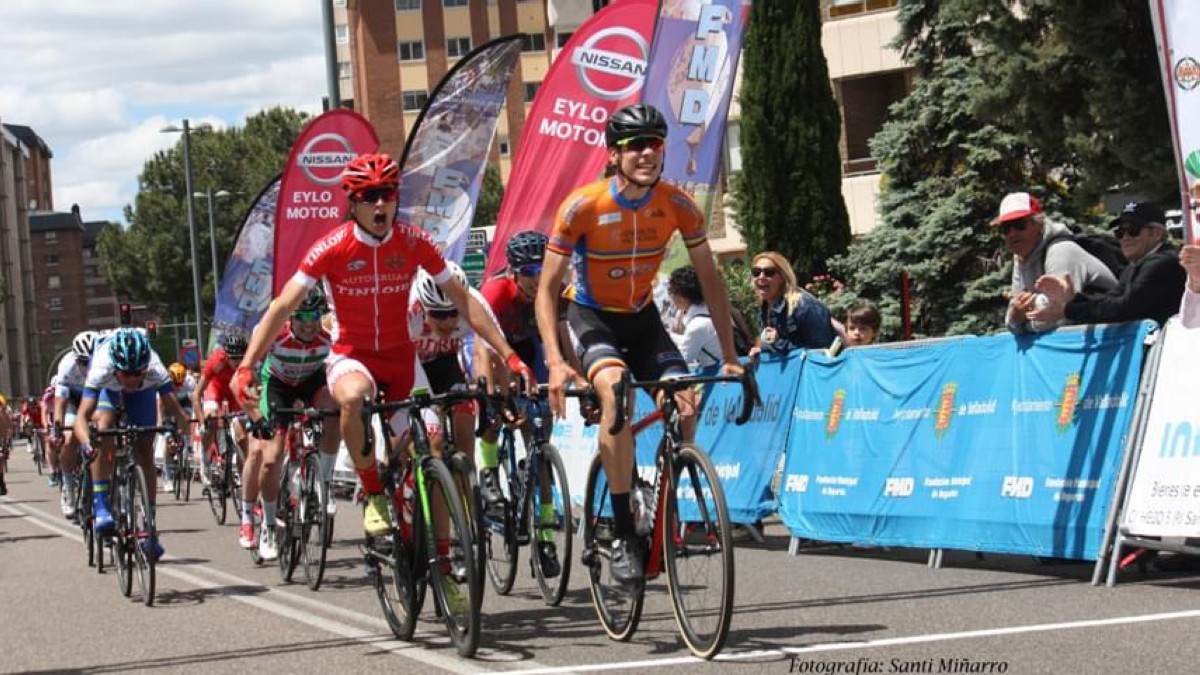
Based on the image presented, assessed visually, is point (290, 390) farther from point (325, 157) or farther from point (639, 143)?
point (325, 157)

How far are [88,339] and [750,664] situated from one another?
8.16 metres

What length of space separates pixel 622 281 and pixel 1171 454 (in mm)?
2902

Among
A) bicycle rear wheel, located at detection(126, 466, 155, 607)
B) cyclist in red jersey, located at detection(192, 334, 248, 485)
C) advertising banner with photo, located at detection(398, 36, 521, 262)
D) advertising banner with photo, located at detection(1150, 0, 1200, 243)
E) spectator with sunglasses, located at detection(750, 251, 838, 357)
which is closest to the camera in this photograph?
advertising banner with photo, located at detection(1150, 0, 1200, 243)

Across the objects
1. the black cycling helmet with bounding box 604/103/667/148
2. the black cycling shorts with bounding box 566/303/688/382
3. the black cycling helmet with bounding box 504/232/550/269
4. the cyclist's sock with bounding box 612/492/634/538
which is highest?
the black cycling helmet with bounding box 604/103/667/148

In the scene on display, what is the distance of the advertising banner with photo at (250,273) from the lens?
31.9 meters

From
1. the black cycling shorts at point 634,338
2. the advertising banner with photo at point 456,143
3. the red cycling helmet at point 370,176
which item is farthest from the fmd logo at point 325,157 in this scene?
the black cycling shorts at point 634,338

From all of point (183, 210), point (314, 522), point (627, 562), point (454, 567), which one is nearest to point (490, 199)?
point (183, 210)

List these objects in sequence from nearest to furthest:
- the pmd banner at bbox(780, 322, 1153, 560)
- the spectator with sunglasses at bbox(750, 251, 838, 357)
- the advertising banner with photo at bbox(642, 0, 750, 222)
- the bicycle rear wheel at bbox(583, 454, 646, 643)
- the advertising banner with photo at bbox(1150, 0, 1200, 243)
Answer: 1. the bicycle rear wheel at bbox(583, 454, 646, 643)
2. the pmd banner at bbox(780, 322, 1153, 560)
3. the advertising banner with photo at bbox(1150, 0, 1200, 243)
4. the spectator with sunglasses at bbox(750, 251, 838, 357)
5. the advertising banner with photo at bbox(642, 0, 750, 222)

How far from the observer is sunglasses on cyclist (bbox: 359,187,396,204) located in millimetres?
9527

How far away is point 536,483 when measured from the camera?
35.1ft

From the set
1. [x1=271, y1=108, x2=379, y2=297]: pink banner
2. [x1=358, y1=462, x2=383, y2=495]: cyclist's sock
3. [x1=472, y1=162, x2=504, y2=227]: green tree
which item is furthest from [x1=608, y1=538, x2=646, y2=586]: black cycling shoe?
[x1=472, y1=162, x2=504, y2=227]: green tree

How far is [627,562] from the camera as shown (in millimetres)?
8438

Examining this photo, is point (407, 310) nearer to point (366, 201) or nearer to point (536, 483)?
point (366, 201)

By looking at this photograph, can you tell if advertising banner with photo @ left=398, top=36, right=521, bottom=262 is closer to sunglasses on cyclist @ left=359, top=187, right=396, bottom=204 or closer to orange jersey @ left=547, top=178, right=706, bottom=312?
sunglasses on cyclist @ left=359, top=187, right=396, bottom=204
